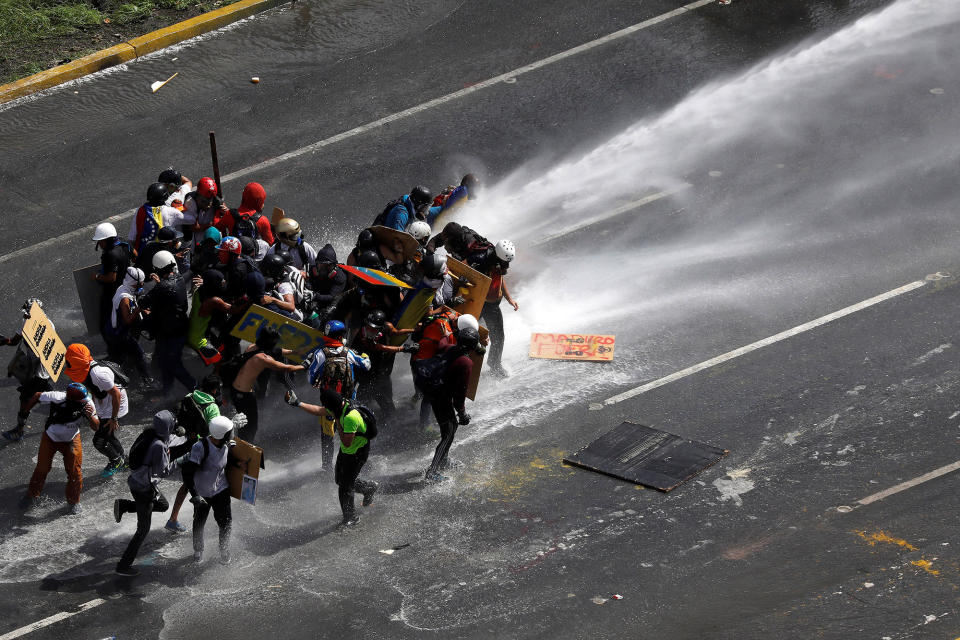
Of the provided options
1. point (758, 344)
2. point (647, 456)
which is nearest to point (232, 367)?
point (647, 456)

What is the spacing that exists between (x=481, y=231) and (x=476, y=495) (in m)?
4.48

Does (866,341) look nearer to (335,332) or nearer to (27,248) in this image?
(335,332)

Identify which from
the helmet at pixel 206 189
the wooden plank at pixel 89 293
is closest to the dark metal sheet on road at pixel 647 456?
the helmet at pixel 206 189

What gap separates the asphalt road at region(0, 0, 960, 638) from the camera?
966 centimetres

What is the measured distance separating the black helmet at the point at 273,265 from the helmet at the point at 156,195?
4.73 feet

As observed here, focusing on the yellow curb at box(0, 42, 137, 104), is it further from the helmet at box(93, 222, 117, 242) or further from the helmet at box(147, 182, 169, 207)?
the helmet at box(93, 222, 117, 242)

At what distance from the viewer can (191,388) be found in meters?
11.9

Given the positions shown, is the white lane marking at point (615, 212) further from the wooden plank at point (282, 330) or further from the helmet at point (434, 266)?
the wooden plank at point (282, 330)

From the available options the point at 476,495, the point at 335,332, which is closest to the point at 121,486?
the point at 335,332

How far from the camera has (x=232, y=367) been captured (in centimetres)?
1118

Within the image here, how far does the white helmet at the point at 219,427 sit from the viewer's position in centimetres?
973

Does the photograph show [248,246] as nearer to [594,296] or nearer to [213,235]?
[213,235]

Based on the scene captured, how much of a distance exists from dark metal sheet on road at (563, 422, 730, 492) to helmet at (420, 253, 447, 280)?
6.37ft

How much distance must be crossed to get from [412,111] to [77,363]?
674cm
